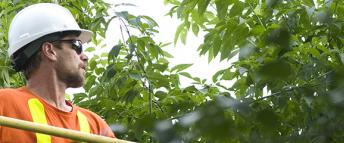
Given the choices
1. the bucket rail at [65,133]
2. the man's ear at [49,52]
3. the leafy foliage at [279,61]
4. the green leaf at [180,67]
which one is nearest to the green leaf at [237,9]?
the leafy foliage at [279,61]

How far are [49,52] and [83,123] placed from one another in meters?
0.42

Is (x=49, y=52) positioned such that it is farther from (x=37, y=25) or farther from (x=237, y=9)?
(x=237, y=9)

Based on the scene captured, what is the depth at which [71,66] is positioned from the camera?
2.82 metres

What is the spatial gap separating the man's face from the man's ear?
0.8 inches

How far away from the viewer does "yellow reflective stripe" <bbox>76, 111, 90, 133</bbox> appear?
257 cm

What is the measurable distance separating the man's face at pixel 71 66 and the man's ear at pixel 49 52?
2cm

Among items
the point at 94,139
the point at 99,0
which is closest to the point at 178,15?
the point at 99,0

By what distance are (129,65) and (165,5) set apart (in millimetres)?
589

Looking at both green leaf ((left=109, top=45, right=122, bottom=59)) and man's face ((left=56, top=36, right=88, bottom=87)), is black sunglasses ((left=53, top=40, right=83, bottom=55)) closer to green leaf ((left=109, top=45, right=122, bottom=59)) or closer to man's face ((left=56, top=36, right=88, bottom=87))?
man's face ((left=56, top=36, right=88, bottom=87))

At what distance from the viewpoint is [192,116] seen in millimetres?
692

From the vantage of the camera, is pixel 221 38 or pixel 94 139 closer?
pixel 94 139

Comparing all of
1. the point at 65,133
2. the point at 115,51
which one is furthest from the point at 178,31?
the point at 65,133

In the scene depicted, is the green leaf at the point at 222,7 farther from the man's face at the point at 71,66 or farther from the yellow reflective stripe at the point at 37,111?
the yellow reflective stripe at the point at 37,111

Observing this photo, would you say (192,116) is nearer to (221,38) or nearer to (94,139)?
(94,139)
